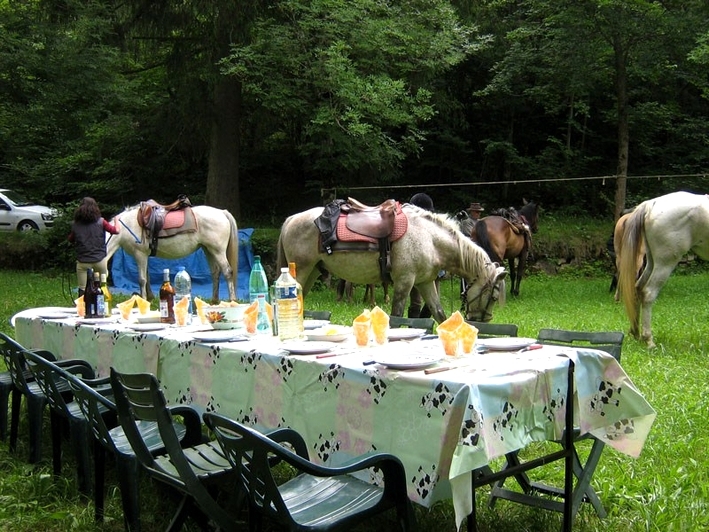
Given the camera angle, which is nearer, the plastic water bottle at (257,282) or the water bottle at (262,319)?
the water bottle at (262,319)

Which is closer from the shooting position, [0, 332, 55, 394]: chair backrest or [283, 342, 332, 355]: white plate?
[283, 342, 332, 355]: white plate

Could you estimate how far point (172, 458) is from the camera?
8.81ft

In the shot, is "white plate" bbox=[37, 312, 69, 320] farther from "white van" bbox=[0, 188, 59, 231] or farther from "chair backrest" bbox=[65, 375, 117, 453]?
"white van" bbox=[0, 188, 59, 231]

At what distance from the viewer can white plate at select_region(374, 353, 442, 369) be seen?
275cm

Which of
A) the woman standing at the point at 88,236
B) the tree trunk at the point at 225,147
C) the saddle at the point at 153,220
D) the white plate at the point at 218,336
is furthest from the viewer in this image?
the tree trunk at the point at 225,147

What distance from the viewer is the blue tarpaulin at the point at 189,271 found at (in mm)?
14633

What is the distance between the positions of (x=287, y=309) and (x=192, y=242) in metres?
8.92

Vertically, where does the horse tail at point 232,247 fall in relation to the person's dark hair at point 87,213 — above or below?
Result: below

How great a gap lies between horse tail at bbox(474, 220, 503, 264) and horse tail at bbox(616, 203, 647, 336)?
5.05 meters

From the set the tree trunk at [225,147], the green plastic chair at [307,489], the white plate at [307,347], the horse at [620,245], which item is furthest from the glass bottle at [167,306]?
the tree trunk at [225,147]

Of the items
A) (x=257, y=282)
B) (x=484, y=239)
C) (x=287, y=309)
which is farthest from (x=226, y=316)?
(x=484, y=239)

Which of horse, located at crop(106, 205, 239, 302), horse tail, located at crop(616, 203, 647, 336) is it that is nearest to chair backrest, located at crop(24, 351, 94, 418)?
horse tail, located at crop(616, 203, 647, 336)

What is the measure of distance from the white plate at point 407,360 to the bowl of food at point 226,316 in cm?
144

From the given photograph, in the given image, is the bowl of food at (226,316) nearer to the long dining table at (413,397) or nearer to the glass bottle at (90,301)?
the long dining table at (413,397)
